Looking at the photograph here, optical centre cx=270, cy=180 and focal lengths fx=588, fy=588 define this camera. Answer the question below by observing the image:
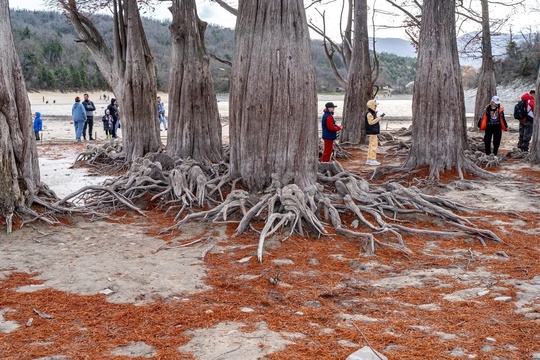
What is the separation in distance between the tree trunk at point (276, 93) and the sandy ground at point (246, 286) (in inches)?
52.1

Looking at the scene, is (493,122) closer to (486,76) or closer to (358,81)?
(358,81)

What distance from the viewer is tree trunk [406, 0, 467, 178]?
11.6 meters

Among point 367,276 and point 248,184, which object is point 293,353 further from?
point 248,184

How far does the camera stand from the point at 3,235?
734 centimetres

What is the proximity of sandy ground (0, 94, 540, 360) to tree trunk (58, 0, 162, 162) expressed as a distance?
19.9 feet

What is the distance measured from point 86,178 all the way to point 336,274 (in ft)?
28.4

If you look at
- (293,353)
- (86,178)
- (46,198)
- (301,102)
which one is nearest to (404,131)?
(86,178)

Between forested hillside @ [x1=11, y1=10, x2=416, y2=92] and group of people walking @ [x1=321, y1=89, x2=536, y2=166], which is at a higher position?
forested hillside @ [x1=11, y1=10, x2=416, y2=92]

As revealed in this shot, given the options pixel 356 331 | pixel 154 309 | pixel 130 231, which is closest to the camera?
pixel 356 331

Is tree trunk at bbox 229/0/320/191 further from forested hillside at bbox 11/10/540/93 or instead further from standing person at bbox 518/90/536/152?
forested hillside at bbox 11/10/540/93

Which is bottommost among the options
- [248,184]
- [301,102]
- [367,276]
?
[367,276]

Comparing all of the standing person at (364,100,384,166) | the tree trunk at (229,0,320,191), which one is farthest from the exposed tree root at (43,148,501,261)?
the standing person at (364,100,384,166)

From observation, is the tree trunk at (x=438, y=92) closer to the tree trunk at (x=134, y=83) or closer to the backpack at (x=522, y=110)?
the backpack at (x=522, y=110)

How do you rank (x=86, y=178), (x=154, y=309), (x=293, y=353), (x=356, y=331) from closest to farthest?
(x=293, y=353)
(x=356, y=331)
(x=154, y=309)
(x=86, y=178)
